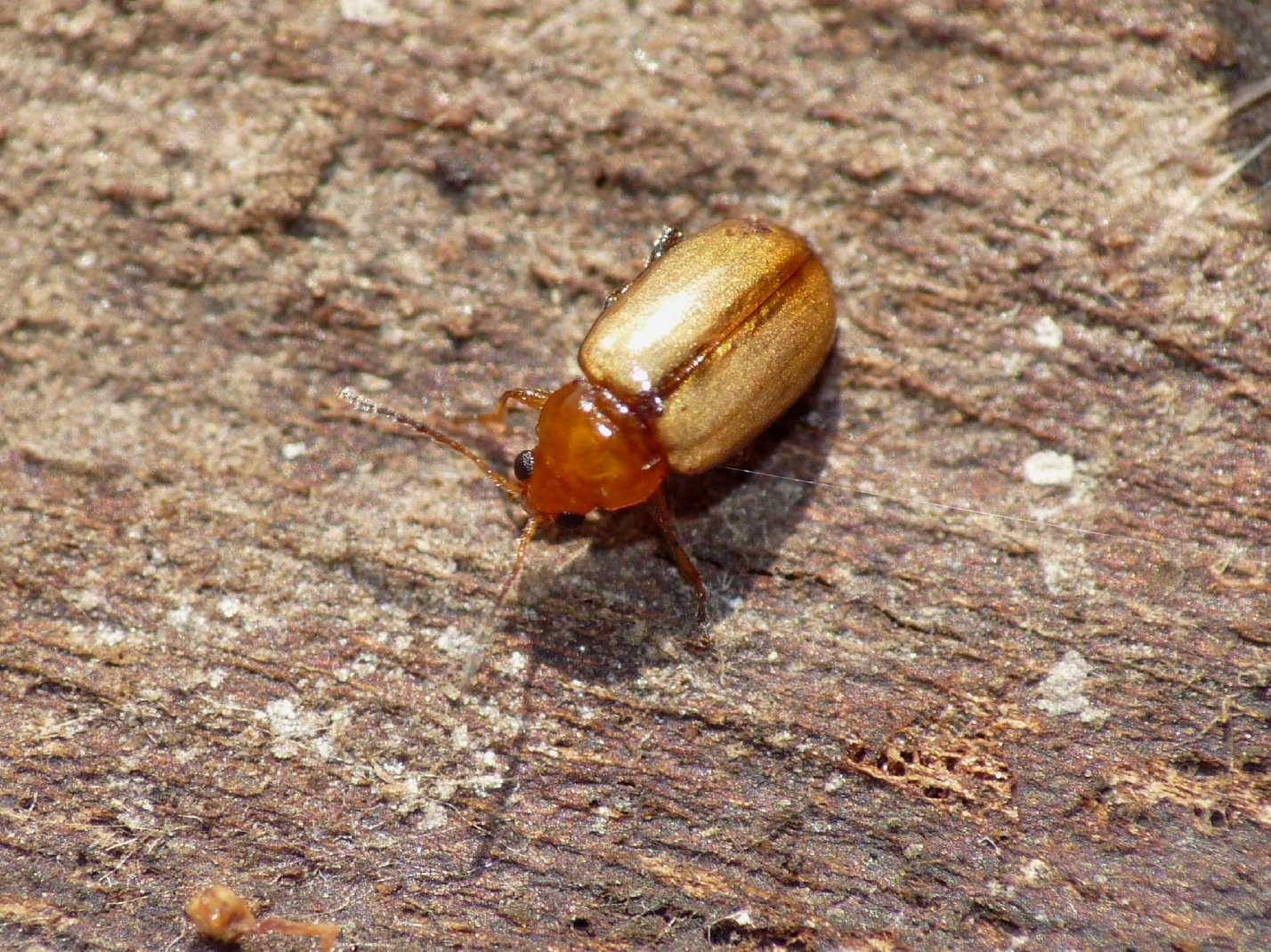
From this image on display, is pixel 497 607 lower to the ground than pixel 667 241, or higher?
lower

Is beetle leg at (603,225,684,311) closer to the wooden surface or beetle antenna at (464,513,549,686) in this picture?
the wooden surface

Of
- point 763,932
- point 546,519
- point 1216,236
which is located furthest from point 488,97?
point 763,932

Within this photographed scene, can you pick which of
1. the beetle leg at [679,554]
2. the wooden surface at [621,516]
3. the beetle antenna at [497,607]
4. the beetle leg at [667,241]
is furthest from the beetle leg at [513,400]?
the beetle leg at [667,241]

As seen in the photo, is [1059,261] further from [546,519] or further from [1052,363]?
[546,519]

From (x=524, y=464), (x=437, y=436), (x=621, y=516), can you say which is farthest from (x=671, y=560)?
(x=437, y=436)

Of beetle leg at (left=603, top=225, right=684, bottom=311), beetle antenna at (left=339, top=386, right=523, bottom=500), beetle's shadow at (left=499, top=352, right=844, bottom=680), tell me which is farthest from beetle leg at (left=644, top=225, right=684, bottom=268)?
beetle antenna at (left=339, top=386, right=523, bottom=500)

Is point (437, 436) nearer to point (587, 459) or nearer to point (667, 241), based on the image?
point (587, 459)
